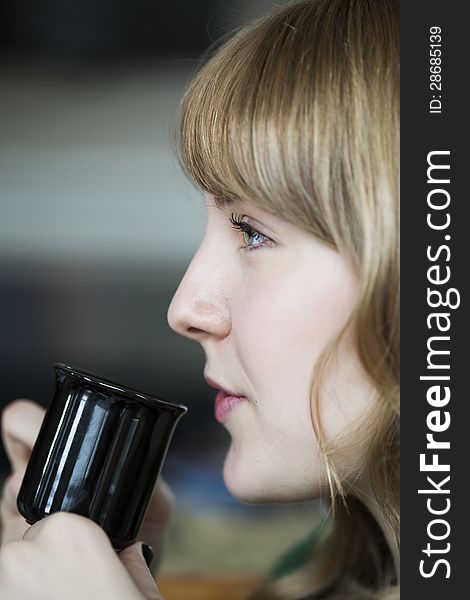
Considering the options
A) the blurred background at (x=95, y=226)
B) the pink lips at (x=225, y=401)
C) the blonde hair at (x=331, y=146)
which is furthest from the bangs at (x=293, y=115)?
the blurred background at (x=95, y=226)

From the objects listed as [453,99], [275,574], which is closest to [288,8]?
[453,99]

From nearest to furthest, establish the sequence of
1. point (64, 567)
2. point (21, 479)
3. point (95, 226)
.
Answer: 1. point (64, 567)
2. point (21, 479)
3. point (95, 226)

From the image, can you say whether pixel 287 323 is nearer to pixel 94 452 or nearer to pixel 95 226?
pixel 94 452

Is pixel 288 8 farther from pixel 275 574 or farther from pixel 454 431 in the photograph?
pixel 275 574

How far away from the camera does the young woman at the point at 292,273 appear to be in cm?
51

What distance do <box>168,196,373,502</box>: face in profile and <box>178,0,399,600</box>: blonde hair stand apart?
0.5 inches

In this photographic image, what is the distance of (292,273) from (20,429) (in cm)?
37

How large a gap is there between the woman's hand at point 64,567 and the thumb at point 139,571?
2cm

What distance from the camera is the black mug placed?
A: 541 millimetres

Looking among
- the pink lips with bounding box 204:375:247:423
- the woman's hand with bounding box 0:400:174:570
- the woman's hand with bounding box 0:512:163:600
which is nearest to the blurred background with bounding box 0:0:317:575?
the woman's hand with bounding box 0:400:174:570

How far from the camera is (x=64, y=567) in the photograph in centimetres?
49

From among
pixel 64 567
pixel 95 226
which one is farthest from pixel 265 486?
pixel 95 226

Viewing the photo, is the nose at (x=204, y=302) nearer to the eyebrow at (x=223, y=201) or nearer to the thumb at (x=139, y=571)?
the eyebrow at (x=223, y=201)

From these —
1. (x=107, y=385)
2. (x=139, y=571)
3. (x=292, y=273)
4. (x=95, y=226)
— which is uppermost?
(x=95, y=226)
